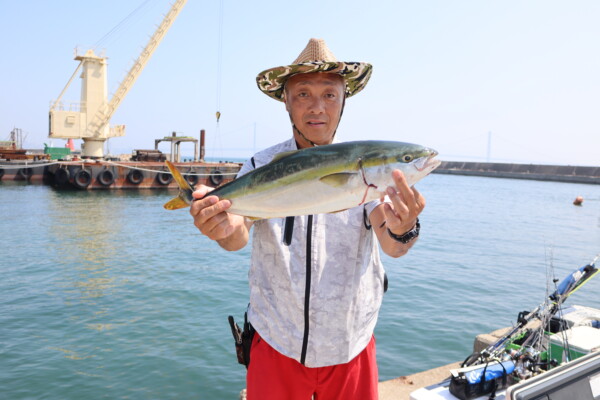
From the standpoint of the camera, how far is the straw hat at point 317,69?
2752 mm

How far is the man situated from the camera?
2.65 metres

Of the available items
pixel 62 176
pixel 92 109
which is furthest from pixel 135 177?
pixel 92 109

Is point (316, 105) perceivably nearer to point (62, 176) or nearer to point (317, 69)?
point (317, 69)

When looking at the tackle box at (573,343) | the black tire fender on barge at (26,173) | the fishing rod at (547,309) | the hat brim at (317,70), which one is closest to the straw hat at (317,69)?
the hat brim at (317,70)

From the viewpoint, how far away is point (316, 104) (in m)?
2.77

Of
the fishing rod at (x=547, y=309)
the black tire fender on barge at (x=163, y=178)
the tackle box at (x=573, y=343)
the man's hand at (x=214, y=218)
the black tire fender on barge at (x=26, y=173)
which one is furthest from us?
the black tire fender on barge at (x=26, y=173)

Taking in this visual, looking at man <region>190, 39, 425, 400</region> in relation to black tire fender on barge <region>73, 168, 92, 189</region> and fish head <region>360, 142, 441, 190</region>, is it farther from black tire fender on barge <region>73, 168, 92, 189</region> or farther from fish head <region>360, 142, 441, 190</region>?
black tire fender on barge <region>73, 168, 92, 189</region>

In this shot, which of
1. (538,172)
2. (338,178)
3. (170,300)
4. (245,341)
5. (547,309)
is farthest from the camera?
(538,172)

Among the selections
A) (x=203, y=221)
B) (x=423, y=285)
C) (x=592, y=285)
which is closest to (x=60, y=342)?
(x=203, y=221)

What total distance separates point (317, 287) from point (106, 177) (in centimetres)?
3846

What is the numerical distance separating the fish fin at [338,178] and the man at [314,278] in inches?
11.8

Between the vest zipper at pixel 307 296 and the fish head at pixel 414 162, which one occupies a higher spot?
the fish head at pixel 414 162

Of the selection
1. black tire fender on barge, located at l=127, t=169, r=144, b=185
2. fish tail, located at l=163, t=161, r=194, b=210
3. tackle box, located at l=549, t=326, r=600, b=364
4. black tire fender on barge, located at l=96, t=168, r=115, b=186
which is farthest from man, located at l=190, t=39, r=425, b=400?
black tire fender on barge, located at l=127, t=169, r=144, b=185

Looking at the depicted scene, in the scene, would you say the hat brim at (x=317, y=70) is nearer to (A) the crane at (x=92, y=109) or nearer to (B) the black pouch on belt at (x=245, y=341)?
(B) the black pouch on belt at (x=245, y=341)
